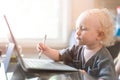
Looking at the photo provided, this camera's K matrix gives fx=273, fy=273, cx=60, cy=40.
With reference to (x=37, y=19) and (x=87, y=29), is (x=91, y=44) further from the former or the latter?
(x=37, y=19)

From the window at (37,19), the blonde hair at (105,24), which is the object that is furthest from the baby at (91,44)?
the window at (37,19)

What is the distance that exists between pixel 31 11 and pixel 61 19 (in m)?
0.32

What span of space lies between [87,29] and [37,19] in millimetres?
1591

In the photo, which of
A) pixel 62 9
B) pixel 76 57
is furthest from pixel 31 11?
pixel 76 57

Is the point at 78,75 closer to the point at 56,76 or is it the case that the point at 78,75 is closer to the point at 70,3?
the point at 56,76

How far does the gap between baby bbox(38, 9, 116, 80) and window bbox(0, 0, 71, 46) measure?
1.47 metres

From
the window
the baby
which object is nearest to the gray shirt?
the baby

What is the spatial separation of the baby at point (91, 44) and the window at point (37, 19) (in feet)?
4.82

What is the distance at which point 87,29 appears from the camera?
1.22 metres

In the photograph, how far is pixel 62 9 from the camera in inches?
110

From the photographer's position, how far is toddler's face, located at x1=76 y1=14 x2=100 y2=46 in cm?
122

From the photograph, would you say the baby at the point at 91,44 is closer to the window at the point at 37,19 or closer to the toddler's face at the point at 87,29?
the toddler's face at the point at 87,29

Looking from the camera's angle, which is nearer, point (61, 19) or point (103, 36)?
point (103, 36)

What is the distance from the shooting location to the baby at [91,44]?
1.17 m
